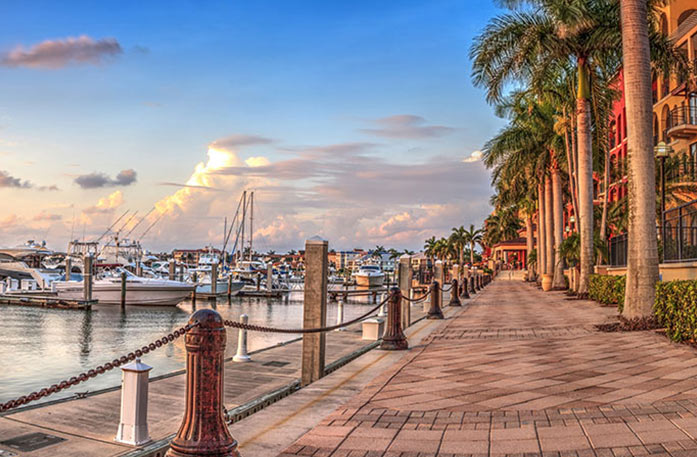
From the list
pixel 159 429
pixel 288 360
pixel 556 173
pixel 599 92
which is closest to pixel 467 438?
pixel 159 429

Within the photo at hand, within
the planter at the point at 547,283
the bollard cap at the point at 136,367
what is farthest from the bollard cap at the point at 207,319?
the planter at the point at 547,283

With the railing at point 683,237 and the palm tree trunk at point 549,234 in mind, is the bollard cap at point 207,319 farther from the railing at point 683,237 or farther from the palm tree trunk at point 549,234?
the palm tree trunk at point 549,234

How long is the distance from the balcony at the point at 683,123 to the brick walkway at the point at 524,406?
29.9m

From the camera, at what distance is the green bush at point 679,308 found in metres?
10.1

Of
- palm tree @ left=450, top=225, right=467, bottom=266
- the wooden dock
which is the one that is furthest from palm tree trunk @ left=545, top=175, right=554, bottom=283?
palm tree @ left=450, top=225, right=467, bottom=266

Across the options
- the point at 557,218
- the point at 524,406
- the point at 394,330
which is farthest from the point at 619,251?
the point at 524,406

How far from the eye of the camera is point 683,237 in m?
17.7

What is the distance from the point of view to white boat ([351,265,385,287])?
83.8 metres

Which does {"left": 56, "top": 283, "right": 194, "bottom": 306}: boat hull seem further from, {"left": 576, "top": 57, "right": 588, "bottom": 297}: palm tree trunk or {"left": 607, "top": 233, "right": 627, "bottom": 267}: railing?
{"left": 607, "top": 233, "right": 627, "bottom": 267}: railing

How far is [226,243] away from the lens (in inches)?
3455

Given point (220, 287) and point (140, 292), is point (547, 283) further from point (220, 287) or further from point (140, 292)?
point (220, 287)

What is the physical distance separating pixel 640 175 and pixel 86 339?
22425 millimetres

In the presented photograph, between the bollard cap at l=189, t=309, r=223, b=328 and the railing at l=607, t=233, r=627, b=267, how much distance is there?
2388 centimetres

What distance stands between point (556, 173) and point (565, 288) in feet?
28.4
